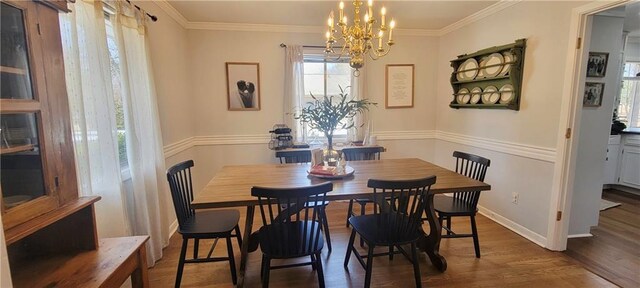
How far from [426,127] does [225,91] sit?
292 cm

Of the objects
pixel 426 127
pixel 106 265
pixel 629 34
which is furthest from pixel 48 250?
pixel 629 34

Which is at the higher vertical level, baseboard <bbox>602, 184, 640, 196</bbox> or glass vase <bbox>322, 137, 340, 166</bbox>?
glass vase <bbox>322, 137, 340, 166</bbox>

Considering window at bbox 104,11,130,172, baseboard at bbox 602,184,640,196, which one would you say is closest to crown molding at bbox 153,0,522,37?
window at bbox 104,11,130,172

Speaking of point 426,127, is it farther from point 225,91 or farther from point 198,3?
point 198,3

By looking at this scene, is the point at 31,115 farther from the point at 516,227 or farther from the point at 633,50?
the point at 633,50

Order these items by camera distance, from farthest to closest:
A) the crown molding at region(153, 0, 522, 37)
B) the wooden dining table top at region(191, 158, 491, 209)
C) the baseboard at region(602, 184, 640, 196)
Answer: the baseboard at region(602, 184, 640, 196), the crown molding at region(153, 0, 522, 37), the wooden dining table top at region(191, 158, 491, 209)

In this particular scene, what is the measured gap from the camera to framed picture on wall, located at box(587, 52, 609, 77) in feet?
8.24

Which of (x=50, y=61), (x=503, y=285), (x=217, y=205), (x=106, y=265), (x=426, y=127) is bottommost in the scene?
(x=503, y=285)

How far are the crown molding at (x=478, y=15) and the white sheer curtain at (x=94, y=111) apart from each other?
3.48 meters

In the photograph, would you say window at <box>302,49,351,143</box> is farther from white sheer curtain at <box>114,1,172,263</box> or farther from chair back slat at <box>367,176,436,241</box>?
chair back slat at <box>367,176,436,241</box>

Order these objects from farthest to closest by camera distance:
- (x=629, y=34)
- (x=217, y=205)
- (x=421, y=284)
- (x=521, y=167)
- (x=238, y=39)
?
(x=629, y=34), (x=238, y=39), (x=521, y=167), (x=421, y=284), (x=217, y=205)

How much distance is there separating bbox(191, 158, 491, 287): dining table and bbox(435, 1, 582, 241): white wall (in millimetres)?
1035

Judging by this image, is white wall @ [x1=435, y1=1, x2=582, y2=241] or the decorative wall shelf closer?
white wall @ [x1=435, y1=1, x2=582, y2=241]

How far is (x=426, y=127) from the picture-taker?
13.8 feet
